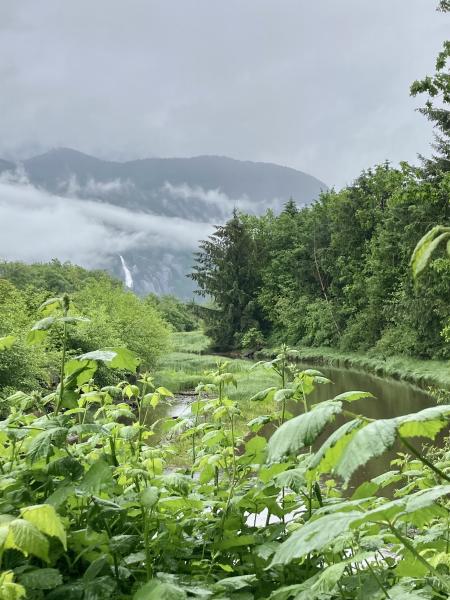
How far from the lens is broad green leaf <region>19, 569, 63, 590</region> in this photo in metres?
1.28

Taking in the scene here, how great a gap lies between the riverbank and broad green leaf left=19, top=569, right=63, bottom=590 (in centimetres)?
1426

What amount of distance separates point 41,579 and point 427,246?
3.87ft

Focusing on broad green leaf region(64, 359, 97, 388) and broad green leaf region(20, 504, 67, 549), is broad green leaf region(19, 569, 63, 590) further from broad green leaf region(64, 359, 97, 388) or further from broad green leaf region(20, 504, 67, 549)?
broad green leaf region(64, 359, 97, 388)

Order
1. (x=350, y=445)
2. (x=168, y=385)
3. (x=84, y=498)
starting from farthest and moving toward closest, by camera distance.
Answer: (x=168, y=385) < (x=84, y=498) < (x=350, y=445)

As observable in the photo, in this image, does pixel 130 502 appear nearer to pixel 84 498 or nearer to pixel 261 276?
pixel 84 498

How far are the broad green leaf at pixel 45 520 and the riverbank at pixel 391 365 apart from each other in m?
14.5

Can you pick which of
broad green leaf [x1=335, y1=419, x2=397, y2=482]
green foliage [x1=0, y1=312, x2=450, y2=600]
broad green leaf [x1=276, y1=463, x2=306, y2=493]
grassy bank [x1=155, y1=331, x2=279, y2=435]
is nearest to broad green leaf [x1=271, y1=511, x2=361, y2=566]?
green foliage [x1=0, y1=312, x2=450, y2=600]

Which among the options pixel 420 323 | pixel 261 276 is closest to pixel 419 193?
pixel 420 323

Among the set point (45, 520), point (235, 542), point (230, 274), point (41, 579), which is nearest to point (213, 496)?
point (235, 542)

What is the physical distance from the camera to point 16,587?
3.25ft

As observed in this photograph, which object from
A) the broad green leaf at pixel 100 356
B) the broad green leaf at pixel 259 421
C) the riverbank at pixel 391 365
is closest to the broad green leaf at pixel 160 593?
the broad green leaf at pixel 100 356

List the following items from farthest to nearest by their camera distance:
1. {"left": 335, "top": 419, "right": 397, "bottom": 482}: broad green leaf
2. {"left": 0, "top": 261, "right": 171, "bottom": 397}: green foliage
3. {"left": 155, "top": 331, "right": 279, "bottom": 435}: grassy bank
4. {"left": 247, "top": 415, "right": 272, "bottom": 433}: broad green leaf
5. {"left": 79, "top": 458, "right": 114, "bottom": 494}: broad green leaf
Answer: {"left": 155, "top": 331, "right": 279, "bottom": 435}: grassy bank, {"left": 247, "top": 415, "right": 272, "bottom": 433}: broad green leaf, {"left": 0, "top": 261, "right": 171, "bottom": 397}: green foliage, {"left": 79, "top": 458, "right": 114, "bottom": 494}: broad green leaf, {"left": 335, "top": 419, "right": 397, "bottom": 482}: broad green leaf

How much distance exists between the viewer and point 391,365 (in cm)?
2681

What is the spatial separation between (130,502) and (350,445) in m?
1.01
